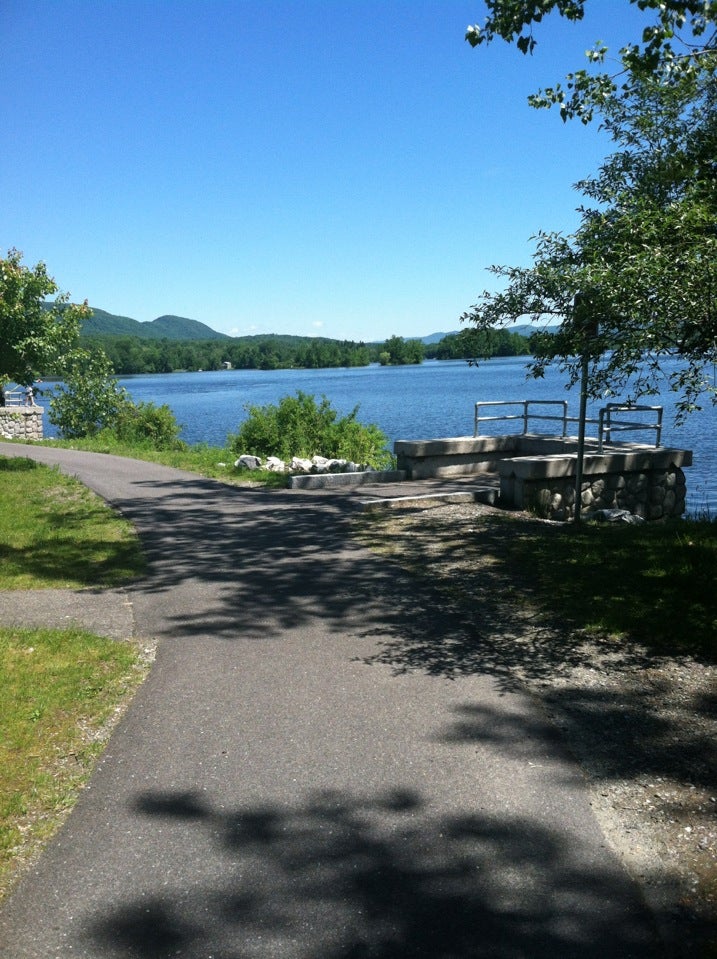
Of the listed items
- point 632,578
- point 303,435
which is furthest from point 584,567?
point 303,435

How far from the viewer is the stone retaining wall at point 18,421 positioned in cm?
3369

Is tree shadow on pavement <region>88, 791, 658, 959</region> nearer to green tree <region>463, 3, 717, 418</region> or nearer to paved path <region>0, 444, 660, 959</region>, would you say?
paved path <region>0, 444, 660, 959</region>

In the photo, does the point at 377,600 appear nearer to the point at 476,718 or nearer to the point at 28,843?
the point at 476,718

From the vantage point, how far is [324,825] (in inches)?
148

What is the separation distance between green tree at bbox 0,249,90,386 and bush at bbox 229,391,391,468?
204 inches

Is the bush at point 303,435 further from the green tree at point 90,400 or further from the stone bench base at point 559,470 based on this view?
the green tree at point 90,400

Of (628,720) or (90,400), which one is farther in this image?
(90,400)

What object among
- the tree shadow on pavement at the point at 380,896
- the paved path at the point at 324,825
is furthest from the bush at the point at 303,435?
the tree shadow on pavement at the point at 380,896

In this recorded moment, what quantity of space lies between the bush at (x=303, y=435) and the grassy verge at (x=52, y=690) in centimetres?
1081

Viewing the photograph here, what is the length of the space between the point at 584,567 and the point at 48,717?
5.34m

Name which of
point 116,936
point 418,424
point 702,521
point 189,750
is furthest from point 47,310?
point 418,424

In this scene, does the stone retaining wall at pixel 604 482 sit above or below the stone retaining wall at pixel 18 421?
above

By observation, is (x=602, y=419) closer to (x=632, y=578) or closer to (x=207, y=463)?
(x=632, y=578)

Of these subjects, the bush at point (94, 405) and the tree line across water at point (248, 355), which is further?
the tree line across water at point (248, 355)
